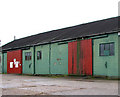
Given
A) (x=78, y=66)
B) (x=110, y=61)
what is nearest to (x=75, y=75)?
(x=78, y=66)

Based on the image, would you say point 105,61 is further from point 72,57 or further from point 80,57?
point 72,57

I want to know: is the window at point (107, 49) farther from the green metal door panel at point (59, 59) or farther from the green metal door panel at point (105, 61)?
the green metal door panel at point (59, 59)

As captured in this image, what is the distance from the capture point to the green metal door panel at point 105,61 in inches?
608

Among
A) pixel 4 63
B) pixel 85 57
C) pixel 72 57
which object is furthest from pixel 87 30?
pixel 4 63

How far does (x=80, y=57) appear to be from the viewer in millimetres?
18297

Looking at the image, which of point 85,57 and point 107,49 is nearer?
point 107,49

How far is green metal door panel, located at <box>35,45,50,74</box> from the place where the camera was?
22.5m

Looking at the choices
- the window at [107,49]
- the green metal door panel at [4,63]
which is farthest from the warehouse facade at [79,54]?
the green metal door panel at [4,63]

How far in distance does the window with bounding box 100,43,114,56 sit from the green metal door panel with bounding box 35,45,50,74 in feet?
24.8

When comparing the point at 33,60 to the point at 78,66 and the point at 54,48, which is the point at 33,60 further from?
the point at 78,66

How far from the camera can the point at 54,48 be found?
70.7 ft

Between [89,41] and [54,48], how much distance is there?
5.17 m

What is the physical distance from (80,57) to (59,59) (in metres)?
3.21

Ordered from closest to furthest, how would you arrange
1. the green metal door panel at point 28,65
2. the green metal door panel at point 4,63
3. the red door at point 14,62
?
1. the green metal door panel at point 28,65
2. the red door at point 14,62
3. the green metal door panel at point 4,63
